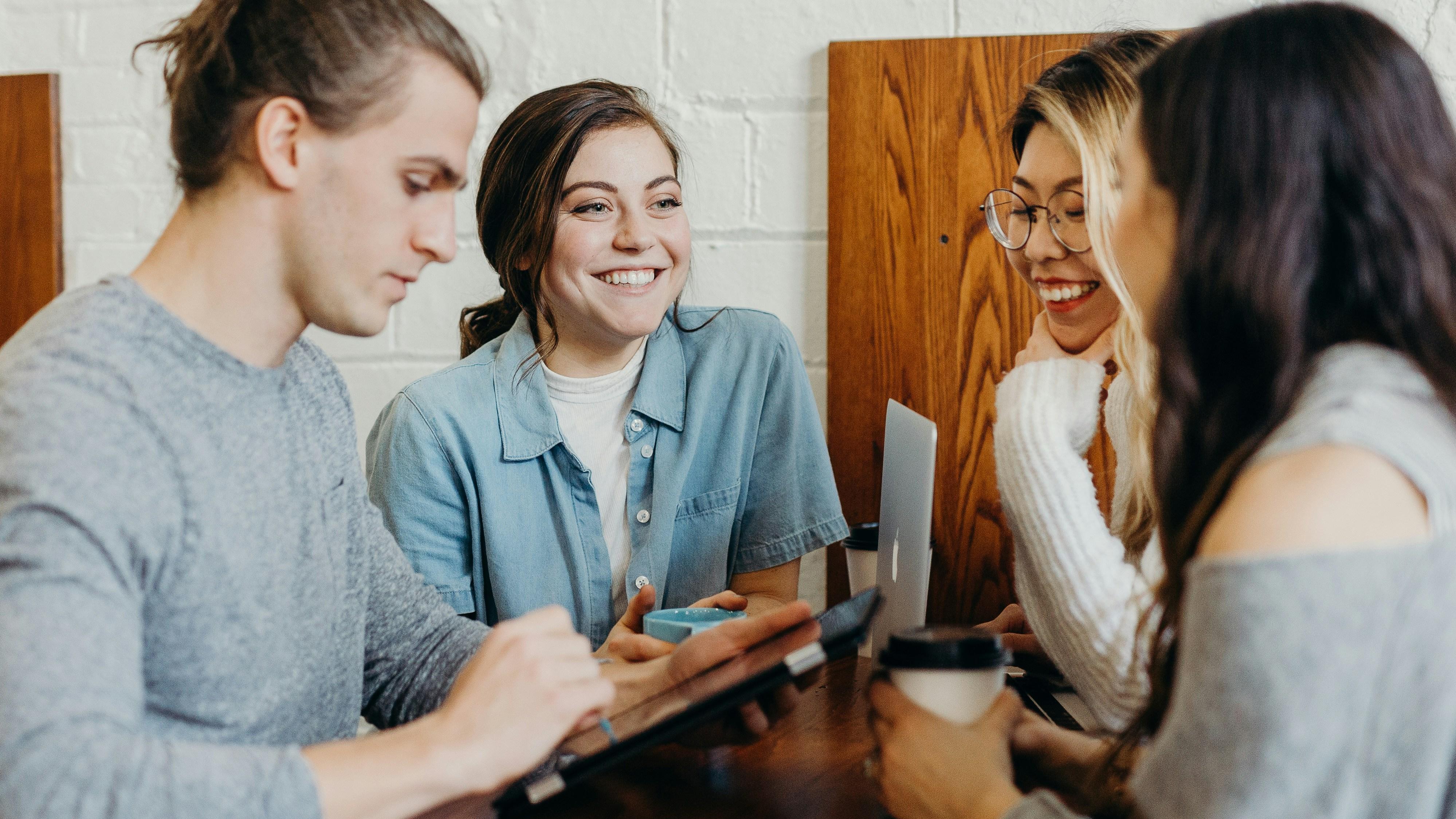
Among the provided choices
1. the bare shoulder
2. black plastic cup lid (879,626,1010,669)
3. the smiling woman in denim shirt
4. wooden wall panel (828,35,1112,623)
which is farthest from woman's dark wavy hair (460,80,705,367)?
the bare shoulder

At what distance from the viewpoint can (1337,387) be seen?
0.57m

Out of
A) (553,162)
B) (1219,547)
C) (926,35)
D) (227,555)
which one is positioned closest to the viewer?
(1219,547)

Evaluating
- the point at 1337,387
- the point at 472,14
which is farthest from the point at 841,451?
the point at 1337,387

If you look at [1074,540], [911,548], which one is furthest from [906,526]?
[1074,540]

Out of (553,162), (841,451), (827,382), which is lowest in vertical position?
(841,451)

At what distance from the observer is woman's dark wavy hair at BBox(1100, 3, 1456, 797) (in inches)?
23.9

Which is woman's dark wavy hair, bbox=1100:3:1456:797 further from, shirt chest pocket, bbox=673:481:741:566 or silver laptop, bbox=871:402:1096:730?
shirt chest pocket, bbox=673:481:741:566

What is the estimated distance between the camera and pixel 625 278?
141 centimetres

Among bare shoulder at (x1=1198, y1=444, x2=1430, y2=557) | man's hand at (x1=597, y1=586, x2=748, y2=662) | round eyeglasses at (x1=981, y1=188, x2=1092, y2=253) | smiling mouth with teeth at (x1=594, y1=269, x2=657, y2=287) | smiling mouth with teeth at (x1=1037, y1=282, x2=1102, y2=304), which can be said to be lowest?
man's hand at (x1=597, y1=586, x2=748, y2=662)

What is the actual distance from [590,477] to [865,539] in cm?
35

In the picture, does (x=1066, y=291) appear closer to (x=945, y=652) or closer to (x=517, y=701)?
(x=945, y=652)

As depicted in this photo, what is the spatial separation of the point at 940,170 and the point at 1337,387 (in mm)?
1109

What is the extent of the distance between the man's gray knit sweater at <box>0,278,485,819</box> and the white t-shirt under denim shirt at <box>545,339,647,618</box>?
1.41ft

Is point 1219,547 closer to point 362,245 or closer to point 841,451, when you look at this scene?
point 362,245
